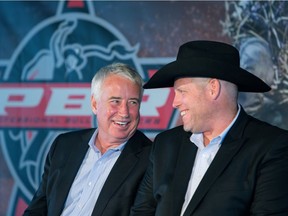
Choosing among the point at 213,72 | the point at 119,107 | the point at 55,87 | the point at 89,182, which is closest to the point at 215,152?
the point at 213,72

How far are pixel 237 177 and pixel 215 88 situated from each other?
0.34 meters

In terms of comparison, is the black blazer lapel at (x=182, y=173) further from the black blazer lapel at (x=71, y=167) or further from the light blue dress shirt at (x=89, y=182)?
the black blazer lapel at (x=71, y=167)

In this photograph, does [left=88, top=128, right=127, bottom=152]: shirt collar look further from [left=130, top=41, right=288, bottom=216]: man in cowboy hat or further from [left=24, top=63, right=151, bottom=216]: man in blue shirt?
[left=130, top=41, right=288, bottom=216]: man in cowboy hat

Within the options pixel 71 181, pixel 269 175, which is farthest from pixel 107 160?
pixel 269 175

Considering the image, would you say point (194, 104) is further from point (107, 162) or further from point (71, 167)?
point (71, 167)

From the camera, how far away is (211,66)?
2.53m

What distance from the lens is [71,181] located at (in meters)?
3.03

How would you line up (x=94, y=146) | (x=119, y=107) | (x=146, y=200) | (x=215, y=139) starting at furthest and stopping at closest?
(x=94, y=146)
(x=119, y=107)
(x=146, y=200)
(x=215, y=139)

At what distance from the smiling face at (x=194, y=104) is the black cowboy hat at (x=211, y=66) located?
1.4 inches

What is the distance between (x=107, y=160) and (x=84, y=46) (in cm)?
122

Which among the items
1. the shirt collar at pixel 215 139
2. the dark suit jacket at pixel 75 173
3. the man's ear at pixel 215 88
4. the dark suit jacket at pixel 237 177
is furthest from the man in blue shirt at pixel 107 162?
the man's ear at pixel 215 88

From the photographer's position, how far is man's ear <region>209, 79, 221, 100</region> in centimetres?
253

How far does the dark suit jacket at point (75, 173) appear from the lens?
2873mm

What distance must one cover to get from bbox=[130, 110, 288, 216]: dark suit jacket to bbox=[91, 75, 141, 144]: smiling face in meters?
0.36
